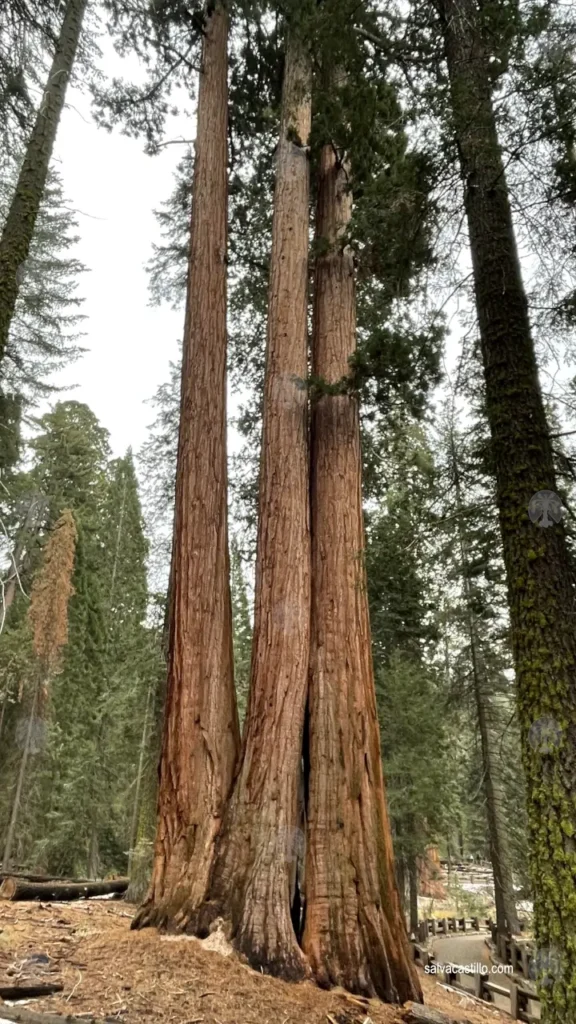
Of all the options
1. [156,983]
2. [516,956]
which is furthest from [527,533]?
[516,956]

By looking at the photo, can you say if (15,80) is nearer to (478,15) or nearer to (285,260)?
(285,260)

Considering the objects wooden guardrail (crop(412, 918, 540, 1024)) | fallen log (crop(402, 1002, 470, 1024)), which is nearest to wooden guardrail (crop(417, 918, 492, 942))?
wooden guardrail (crop(412, 918, 540, 1024))

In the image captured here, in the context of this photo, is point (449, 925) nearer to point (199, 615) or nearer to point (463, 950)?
point (463, 950)

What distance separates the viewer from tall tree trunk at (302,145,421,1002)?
4012 mm

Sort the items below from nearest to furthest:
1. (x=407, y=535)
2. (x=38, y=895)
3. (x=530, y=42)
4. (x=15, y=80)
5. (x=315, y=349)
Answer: (x=530, y=42)
(x=407, y=535)
(x=38, y=895)
(x=315, y=349)
(x=15, y=80)

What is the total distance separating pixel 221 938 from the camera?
3.96m

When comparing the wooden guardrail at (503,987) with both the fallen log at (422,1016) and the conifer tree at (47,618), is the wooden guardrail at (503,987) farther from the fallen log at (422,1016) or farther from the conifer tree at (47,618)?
the conifer tree at (47,618)

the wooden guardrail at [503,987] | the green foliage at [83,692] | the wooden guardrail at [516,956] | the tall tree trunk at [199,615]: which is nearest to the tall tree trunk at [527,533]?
the wooden guardrail at [503,987]

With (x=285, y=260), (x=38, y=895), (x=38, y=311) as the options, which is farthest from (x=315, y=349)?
(x=38, y=311)

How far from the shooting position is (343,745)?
4637 millimetres

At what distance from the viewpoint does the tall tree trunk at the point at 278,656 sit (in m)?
4.09

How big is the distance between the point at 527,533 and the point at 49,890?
18.7 ft

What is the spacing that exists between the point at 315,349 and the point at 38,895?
237 inches

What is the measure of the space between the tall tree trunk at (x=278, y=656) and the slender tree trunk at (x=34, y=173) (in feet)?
8.13
